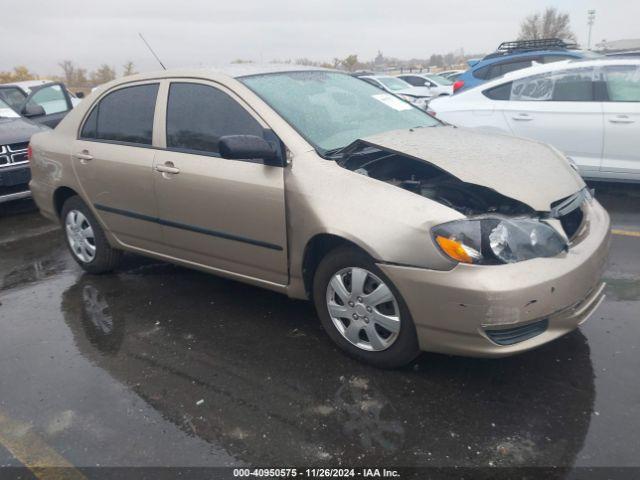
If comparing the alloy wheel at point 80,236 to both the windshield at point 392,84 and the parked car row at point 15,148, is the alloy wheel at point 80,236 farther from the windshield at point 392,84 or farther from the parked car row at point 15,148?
the windshield at point 392,84

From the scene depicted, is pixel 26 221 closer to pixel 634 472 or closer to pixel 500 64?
pixel 634 472

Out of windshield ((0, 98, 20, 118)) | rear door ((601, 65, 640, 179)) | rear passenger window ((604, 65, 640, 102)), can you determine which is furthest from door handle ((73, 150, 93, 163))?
rear passenger window ((604, 65, 640, 102))

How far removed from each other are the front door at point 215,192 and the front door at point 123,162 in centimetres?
17

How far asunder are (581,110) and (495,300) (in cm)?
437

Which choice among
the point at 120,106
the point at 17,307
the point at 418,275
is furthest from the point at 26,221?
the point at 418,275

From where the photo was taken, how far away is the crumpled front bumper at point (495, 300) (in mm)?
2561

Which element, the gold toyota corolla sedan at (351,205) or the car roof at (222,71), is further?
the car roof at (222,71)

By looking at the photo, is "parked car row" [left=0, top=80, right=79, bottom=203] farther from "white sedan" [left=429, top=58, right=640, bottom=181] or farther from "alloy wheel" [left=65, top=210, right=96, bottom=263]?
"white sedan" [left=429, top=58, right=640, bottom=181]

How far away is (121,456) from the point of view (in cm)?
253

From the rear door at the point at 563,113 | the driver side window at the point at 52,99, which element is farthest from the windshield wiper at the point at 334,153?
the driver side window at the point at 52,99

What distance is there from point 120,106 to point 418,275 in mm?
2810

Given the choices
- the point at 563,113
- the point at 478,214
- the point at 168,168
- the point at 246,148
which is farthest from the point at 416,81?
the point at 478,214

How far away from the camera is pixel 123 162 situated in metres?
4.09

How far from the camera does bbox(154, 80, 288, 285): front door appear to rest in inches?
131
